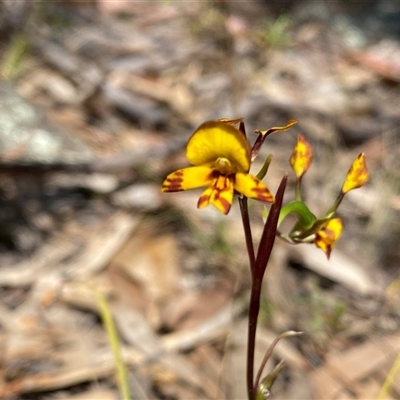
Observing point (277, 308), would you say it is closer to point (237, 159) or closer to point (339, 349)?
point (339, 349)

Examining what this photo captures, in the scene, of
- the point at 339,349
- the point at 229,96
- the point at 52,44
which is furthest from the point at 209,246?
the point at 52,44

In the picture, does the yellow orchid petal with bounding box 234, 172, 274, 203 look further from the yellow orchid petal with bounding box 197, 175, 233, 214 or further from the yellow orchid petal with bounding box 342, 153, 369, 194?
the yellow orchid petal with bounding box 342, 153, 369, 194

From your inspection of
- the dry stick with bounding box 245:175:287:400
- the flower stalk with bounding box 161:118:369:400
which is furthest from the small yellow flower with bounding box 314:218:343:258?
the dry stick with bounding box 245:175:287:400

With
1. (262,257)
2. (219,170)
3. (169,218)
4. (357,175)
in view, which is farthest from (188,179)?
(169,218)

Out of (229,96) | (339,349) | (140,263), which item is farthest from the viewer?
(229,96)

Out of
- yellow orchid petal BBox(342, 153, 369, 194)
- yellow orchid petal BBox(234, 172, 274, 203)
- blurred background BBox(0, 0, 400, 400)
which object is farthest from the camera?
blurred background BBox(0, 0, 400, 400)

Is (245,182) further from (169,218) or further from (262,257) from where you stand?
(169,218)

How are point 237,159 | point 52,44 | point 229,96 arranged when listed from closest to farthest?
point 237,159, point 229,96, point 52,44
